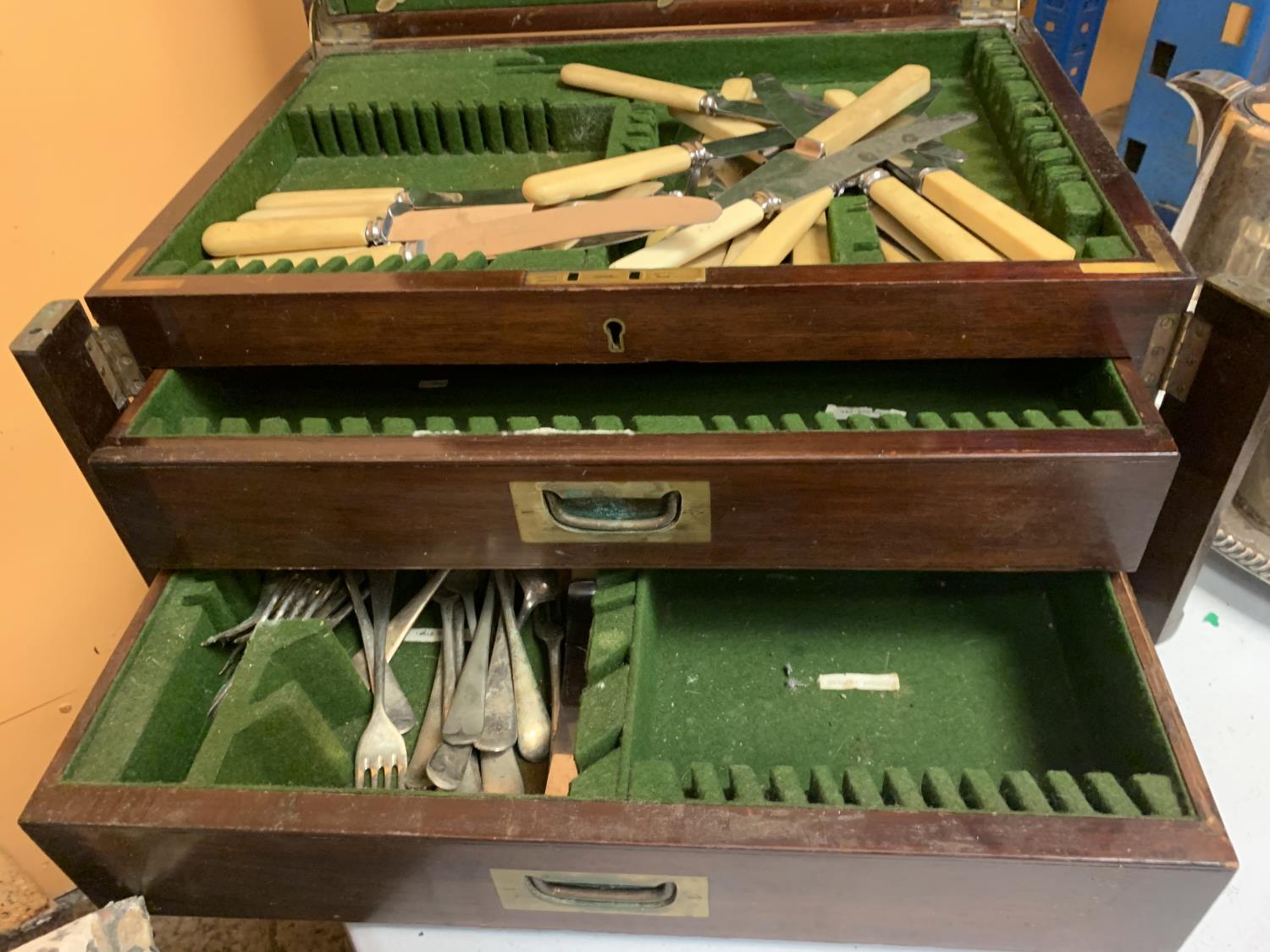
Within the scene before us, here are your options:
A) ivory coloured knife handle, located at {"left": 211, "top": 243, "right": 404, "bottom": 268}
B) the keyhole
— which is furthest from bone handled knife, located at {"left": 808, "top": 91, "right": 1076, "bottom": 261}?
ivory coloured knife handle, located at {"left": 211, "top": 243, "right": 404, "bottom": 268}

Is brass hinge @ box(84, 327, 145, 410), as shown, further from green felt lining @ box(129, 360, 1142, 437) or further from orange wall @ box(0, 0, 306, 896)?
orange wall @ box(0, 0, 306, 896)

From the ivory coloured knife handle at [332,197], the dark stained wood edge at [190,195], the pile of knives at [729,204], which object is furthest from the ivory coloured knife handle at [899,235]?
the dark stained wood edge at [190,195]

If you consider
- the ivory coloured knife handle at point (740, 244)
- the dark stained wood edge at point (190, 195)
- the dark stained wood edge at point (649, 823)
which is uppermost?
the dark stained wood edge at point (190, 195)

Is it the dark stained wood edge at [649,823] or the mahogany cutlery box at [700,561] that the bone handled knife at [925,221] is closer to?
the mahogany cutlery box at [700,561]

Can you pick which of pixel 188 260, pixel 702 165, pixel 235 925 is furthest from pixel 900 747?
pixel 235 925

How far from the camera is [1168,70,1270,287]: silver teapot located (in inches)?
22.8

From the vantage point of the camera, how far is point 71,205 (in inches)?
36.7

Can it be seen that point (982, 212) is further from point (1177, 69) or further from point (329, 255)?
point (1177, 69)

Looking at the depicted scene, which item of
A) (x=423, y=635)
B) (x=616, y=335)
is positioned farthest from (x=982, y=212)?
(x=423, y=635)

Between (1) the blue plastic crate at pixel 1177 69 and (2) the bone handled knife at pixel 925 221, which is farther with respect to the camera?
(1) the blue plastic crate at pixel 1177 69

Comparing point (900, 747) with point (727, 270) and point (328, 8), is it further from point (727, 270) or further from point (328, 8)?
point (328, 8)

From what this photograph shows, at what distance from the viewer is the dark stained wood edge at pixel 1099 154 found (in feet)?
1.68

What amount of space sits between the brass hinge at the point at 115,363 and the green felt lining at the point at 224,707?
0.37 ft

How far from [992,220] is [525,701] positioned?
15.7 inches
